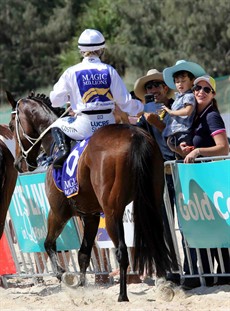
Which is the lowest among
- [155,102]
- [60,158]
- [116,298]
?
[116,298]

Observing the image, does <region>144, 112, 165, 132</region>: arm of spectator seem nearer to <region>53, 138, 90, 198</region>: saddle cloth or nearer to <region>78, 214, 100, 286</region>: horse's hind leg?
<region>53, 138, 90, 198</region>: saddle cloth

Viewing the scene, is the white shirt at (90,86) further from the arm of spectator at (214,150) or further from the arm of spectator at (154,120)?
the arm of spectator at (214,150)

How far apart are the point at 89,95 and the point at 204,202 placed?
5.31 feet

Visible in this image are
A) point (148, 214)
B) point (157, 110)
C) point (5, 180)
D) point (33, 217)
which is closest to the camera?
point (148, 214)

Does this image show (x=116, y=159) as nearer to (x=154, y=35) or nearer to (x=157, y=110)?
(x=157, y=110)

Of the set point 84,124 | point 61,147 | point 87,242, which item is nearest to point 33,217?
point 87,242

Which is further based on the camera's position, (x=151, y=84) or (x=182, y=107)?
(x=151, y=84)

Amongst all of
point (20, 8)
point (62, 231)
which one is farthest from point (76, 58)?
point (62, 231)

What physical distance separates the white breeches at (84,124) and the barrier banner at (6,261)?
2.69 m

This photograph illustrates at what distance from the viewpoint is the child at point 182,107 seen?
28.2ft

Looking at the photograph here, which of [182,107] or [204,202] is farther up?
[182,107]

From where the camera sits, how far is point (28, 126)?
10133mm

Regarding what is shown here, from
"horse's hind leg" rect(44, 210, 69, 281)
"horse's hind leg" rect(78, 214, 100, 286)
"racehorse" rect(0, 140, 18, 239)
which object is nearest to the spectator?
"horse's hind leg" rect(78, 214, 100, 286)

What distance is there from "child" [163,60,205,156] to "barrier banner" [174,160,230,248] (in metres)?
0.31
